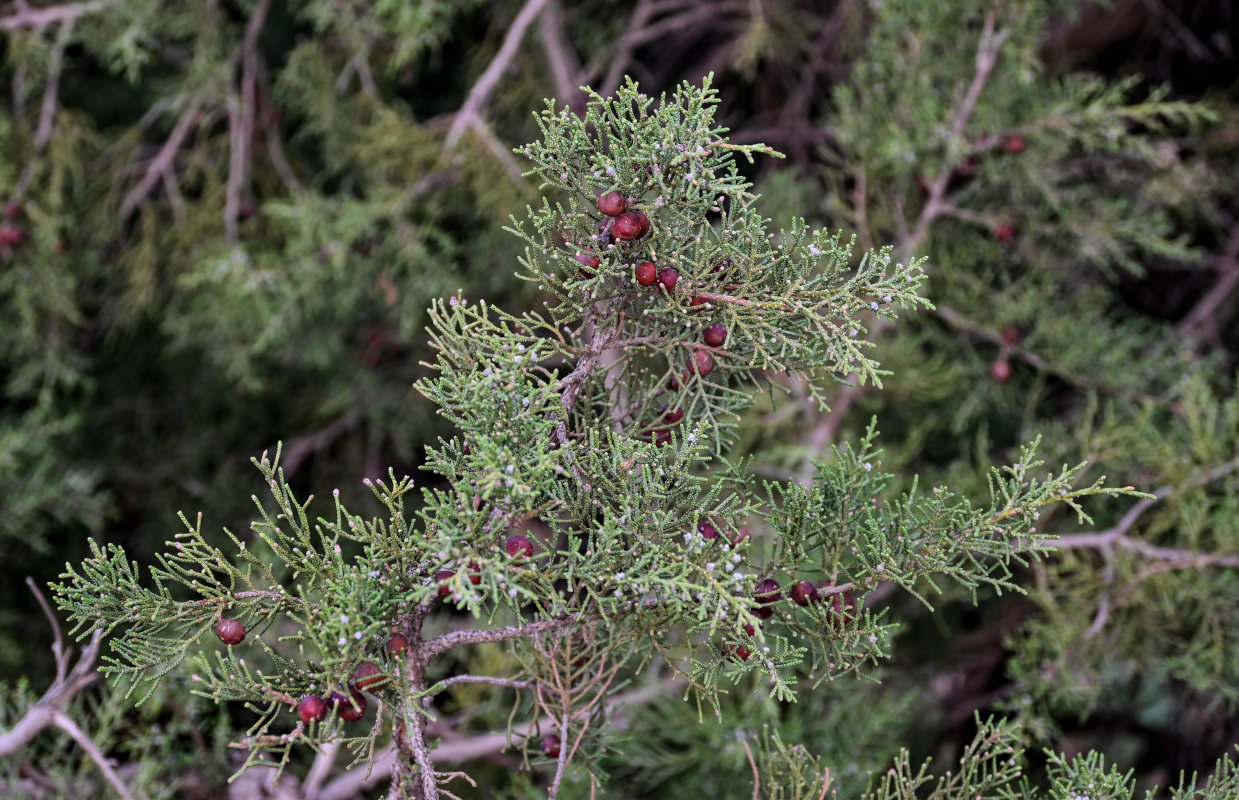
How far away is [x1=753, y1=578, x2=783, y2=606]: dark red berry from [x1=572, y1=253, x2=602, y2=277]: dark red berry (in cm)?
43

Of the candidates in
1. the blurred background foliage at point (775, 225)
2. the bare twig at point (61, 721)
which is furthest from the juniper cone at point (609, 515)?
the blurred background foliage at point (775, 225)

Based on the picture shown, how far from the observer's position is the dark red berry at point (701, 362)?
1.15 m

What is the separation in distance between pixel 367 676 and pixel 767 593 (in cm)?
46

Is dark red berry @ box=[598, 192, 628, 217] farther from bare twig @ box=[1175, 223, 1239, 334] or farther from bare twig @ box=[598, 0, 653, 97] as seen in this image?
bare twig @ box=[1175, 223, 1239, 334]

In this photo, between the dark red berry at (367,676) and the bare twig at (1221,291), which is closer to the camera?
the dark red berry at (367,676)

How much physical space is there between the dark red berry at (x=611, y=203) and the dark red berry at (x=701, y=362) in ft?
0.68

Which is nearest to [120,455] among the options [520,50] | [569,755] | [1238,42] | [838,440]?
[520,50]

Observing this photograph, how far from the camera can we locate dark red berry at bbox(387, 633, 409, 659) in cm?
106

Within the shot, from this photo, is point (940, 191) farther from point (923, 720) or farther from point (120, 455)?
point (120, 455)

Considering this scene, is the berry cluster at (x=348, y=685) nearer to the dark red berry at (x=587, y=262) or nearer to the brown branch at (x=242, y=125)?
the dark red berry at (x=587, y=262)

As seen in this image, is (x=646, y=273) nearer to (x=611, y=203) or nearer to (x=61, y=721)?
(x=611, y=203)

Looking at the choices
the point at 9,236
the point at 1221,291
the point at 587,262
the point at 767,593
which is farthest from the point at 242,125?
the point at 1221,291

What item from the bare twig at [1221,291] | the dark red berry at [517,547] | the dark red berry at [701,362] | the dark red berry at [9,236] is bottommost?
the bare twig at [1221,291]

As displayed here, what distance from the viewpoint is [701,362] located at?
1154 millimetres
